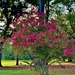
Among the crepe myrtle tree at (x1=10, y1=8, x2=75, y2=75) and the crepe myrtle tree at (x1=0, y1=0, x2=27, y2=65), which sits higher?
the crepe myrtle tree at (x1=0, y1=0, x2=27, y2=65)

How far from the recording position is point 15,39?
1119cm

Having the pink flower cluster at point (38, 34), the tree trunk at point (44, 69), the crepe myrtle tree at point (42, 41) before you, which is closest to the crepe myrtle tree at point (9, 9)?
the pink flower cluster at point (38, 34)

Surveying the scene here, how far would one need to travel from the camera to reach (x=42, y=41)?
421 inches

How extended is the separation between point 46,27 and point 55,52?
1229mm

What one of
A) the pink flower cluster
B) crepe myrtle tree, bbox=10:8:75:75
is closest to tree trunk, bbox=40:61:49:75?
crepe myrtle tree, bbox=10:8:75:75

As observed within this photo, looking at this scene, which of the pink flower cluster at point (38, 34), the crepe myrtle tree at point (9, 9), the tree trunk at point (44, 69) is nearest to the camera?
the pink flower cluster at point (38, 34)

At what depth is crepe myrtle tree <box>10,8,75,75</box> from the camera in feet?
35.1

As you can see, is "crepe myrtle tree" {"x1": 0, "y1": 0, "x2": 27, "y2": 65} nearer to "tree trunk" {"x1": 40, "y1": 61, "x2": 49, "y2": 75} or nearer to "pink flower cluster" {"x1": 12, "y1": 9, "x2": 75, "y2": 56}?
"pink flower cluster" {"x1": 12, "y1": 9, "x2": 75, "y2": 56}

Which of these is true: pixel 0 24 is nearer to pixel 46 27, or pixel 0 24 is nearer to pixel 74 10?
pixel 74 10

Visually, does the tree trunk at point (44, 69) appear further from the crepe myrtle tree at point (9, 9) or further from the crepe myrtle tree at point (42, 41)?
the crepe myrtle tree at point (9, 9)

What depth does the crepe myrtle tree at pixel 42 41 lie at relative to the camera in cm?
1071

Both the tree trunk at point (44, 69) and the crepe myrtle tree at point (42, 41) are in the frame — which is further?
the tree trunk at point (44, 69)

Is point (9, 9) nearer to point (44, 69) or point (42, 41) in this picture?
point (44, 69)

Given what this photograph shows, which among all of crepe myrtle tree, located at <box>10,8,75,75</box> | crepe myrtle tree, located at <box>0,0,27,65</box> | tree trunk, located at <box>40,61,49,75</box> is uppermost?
crepe myrtle tree, located at <box>0,0,27,65</box>
